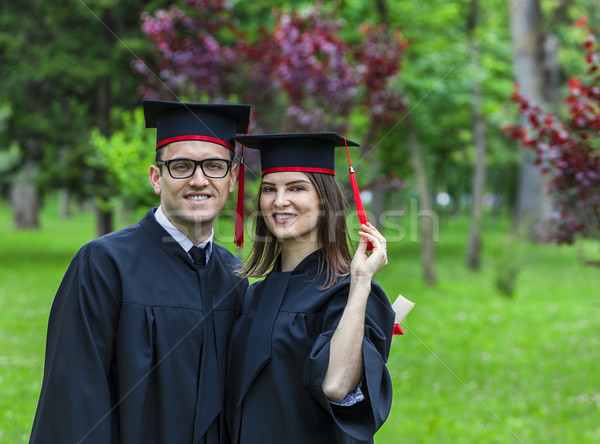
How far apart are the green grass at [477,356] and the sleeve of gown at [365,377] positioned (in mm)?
2705

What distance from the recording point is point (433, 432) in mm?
4695

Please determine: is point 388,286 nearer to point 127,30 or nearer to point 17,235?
point 127,30

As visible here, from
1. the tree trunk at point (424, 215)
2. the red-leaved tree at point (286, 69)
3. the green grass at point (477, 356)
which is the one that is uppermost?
the red-leaved tree at point (286, 69)

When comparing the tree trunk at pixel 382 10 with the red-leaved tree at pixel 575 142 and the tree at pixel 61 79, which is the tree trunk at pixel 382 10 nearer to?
the tree at pixel 61 79

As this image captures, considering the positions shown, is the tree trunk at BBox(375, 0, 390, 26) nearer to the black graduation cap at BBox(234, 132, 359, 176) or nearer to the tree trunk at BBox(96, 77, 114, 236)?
the tree trunk at BBox(96, 77, 114, 236)

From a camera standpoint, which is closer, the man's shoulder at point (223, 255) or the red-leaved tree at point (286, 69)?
the man's shoulder at point (223, 255)

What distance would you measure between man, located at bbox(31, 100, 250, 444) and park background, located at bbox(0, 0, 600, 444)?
2588 millimetres

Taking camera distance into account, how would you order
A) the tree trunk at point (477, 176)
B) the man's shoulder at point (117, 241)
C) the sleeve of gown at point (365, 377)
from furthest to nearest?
the tree trunk at point (477, 176), the man's shoulder at point (117, 241), the sleeve of gown at point (365, 377)

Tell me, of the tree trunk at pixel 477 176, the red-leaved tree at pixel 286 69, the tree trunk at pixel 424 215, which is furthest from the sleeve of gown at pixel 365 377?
the tree trunk at pixel 477 176

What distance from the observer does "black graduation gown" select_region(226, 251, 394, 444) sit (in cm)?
205

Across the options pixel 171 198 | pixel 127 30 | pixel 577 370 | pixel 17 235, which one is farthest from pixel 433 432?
pixel 17 235

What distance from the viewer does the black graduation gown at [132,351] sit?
2.03 m

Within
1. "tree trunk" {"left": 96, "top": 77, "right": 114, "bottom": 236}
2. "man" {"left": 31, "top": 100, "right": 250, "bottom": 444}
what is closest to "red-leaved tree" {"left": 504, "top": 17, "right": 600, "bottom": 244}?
"man" {"left": 31, "top": 100, "right": 250, "bottom": 444}

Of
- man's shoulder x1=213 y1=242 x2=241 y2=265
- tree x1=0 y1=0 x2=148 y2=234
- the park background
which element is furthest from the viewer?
tree x1=0 y1=0 x2=148 y2=234
